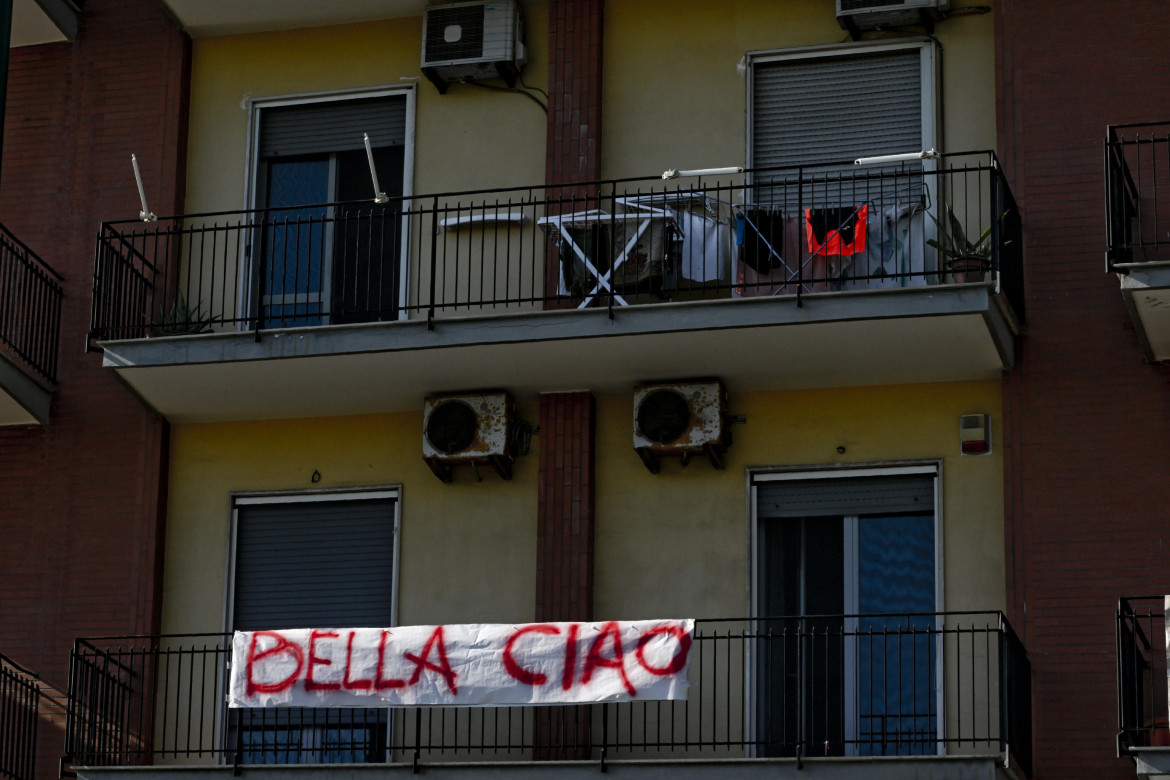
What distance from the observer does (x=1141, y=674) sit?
13.3 m

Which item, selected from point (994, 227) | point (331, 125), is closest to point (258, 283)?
point (331, 125)

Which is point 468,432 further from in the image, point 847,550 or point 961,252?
point 961,252

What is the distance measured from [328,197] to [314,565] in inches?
120

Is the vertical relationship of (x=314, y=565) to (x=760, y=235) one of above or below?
below

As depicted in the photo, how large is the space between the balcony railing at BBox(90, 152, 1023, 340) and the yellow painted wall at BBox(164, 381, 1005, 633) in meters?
0.89

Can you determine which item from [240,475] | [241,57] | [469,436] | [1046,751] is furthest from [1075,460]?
[241,57]

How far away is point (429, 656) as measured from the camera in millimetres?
14188

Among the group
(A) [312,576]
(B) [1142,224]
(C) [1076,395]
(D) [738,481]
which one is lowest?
(A) [312,576]

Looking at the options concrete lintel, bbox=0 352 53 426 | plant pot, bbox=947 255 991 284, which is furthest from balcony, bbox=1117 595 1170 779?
concrete lintel, bbox=0 352 53 426

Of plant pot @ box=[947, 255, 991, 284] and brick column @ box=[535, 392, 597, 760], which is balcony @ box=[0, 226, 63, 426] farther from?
plant pot @ box=[947, 255, 991, 284]

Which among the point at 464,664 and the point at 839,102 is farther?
the point at 839,102

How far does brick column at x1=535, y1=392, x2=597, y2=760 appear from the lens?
1470cm

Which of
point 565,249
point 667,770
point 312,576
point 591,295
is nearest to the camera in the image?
point 667,770

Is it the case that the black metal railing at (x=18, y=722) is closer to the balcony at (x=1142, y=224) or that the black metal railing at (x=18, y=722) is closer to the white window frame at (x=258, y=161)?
the white window frame at (x=258, y=161)
